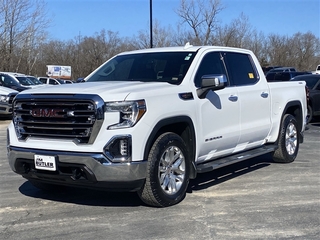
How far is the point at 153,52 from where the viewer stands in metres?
6.46

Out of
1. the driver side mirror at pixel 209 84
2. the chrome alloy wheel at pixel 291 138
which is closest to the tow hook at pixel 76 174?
the driver side mirror at pixel 209 84

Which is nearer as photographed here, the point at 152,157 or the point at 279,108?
the point at 152,157

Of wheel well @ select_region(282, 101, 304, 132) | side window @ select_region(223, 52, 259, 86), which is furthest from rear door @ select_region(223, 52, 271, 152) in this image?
wheel well @ select_region(282, 101, 304, 132)

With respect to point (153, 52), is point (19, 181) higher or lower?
lower

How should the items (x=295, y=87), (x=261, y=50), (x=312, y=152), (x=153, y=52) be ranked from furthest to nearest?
1. (x=261, y=50)
2. (x=312, y=152)
3. (x=295, y=87)
4. (x=153, y=52)

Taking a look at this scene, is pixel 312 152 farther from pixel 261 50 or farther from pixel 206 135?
pixel 261 50

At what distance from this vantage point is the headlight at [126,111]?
4.66m

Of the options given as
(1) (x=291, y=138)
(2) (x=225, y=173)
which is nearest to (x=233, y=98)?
(2) (x=225, y=173)

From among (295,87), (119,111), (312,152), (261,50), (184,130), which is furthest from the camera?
(261,50)

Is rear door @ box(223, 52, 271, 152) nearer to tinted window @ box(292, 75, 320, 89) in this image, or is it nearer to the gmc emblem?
the gmc emblem

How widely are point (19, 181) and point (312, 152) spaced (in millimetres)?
5734

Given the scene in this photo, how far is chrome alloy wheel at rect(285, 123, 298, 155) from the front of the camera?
789 cm

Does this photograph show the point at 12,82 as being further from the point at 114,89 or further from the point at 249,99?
the point at 114,89

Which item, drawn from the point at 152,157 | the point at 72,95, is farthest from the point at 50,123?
the point at 152,157
